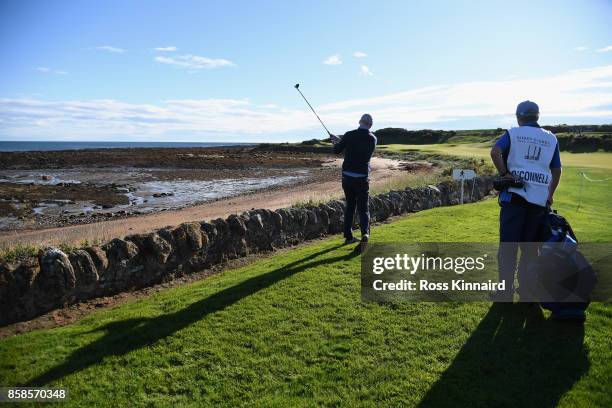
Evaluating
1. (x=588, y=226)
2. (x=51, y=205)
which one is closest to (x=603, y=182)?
(x=588, y=226)

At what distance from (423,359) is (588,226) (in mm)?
8778

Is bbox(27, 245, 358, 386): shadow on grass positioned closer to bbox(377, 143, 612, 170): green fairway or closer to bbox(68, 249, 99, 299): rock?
bbox(68, 249, 99, 299): rock

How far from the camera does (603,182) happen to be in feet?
73.3

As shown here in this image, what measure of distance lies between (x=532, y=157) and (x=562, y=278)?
1.53m

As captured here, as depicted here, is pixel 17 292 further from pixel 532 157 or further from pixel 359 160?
pixel 532 157

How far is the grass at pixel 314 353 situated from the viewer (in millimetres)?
4227

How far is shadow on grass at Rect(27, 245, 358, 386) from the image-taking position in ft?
16.4

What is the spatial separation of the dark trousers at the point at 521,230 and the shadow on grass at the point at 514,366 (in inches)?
28.4

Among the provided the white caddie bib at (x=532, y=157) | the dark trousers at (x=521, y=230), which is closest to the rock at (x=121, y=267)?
the dark trousers at (x=521, y=230)

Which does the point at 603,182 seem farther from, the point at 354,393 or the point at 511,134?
the point at 354,393

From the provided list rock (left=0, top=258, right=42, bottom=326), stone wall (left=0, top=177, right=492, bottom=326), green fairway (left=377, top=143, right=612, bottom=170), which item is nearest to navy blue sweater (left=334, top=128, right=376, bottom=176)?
stone wall (left=0, top=177, right=492, bottom=326)

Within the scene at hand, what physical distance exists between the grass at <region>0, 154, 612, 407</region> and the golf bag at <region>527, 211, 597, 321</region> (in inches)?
9.0

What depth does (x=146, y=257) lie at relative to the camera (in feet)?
27.7

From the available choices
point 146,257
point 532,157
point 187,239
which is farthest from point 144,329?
point 532,157
